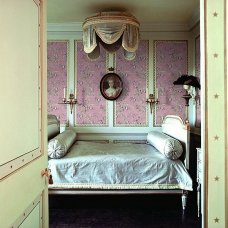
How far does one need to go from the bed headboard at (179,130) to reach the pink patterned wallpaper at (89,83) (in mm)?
1242

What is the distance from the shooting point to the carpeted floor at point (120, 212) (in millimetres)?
3186

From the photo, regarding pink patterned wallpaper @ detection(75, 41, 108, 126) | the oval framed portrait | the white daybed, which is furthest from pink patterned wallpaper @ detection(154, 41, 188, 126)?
the white daybed

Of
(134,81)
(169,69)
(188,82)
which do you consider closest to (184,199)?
(188,82)

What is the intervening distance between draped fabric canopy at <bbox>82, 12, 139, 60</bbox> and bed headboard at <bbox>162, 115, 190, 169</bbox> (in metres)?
1.23

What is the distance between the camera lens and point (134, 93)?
535 centimetres

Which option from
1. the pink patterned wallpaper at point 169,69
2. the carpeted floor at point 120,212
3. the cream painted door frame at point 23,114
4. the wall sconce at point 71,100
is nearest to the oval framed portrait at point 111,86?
the wall sconce at point 71,100

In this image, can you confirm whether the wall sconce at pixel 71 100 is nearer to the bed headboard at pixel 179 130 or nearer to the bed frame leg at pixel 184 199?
the bed headboard at pixel 179 130

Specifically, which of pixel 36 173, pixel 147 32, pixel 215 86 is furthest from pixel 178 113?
pixel 36 173

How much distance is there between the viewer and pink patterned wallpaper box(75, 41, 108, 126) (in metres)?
5.34

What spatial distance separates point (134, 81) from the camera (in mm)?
5348

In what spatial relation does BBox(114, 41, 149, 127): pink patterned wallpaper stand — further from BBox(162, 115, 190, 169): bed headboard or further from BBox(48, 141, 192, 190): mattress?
BBox(48, 141, 192, 190): mattress

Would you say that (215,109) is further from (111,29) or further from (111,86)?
(111,86)

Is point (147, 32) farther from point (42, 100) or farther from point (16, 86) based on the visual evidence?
point (16, 86)

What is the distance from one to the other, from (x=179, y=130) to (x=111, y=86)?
1.81m
